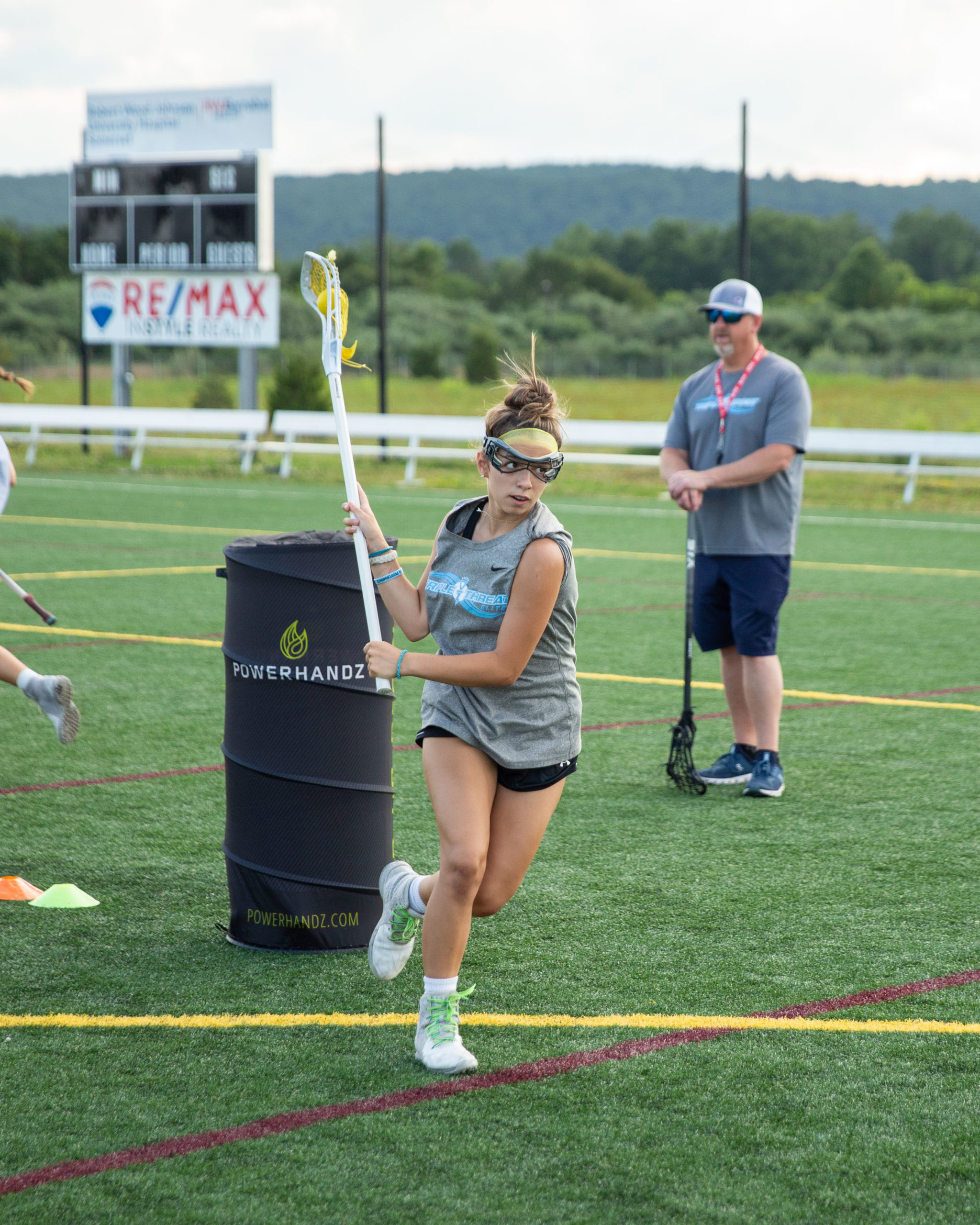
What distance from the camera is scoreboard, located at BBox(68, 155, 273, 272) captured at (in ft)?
93.6

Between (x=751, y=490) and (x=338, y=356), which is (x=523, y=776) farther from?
(x=751, y=490)

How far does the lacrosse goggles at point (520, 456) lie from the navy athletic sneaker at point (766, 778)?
3.14 metres

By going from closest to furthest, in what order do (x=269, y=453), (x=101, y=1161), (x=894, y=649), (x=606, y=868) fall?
(x=101, y=1161)
(x=606, y=868)
(x=894, y=649)
(x=269, y=453)

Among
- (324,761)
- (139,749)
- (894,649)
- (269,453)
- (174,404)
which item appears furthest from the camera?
(174,404)

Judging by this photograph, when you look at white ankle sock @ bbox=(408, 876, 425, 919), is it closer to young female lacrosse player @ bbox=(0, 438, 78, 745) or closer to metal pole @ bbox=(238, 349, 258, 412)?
young female lacrosse player @ bbox=(0, 438, 78, 745)

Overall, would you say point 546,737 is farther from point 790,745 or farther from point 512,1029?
point 790,745

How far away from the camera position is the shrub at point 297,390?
102 ft

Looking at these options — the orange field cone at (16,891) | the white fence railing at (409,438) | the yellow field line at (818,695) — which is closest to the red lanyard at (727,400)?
the yellow field line at (818,695)

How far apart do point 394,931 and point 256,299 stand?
1031 inches

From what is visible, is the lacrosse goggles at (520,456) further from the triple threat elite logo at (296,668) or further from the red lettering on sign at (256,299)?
the red lettering on sign at (256,299)

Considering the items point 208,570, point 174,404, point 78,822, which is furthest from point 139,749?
point 174,404

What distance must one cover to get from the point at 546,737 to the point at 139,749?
3845mm

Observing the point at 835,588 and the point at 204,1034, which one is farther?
the point at 835,588

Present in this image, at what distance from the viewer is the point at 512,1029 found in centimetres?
396
